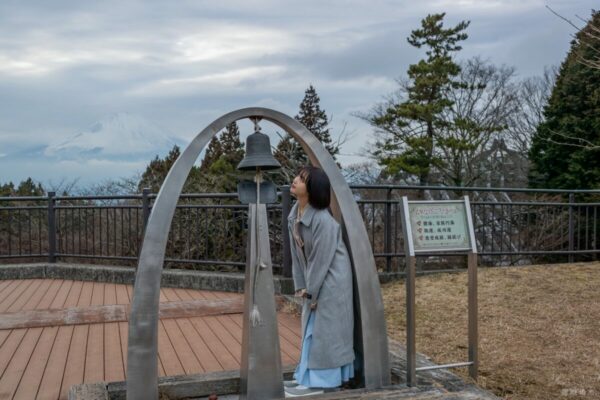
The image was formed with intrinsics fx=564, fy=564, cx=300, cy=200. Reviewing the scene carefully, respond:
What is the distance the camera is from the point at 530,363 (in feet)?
16.0

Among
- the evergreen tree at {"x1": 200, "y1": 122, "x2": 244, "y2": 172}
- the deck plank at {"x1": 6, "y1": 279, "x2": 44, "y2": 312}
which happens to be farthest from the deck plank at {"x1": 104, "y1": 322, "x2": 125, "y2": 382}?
the evergreen tree at {"x1": 200, "y1": 122, "x2": 244, "y2": 172}

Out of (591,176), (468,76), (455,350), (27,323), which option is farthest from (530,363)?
(468,76)

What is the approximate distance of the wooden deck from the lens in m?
4.30

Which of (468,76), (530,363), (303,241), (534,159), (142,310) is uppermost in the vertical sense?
(468,76)

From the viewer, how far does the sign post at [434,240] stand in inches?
151

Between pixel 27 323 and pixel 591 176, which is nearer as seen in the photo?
pixel 27 323

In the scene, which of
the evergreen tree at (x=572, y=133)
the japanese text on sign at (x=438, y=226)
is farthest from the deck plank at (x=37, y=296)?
the evergreen tree at (x=572, y=133)

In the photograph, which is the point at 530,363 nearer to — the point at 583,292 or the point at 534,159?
the point at 583,292

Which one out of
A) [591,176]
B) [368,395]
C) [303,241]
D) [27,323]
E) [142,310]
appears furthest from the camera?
[591,176]

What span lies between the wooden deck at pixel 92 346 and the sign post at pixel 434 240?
120 centimetres

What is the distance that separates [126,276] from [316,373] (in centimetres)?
527

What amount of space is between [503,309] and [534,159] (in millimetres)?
17882

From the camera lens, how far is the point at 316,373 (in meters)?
3.76

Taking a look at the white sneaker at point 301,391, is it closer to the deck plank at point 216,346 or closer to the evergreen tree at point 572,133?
the deck plank at point 216,346
